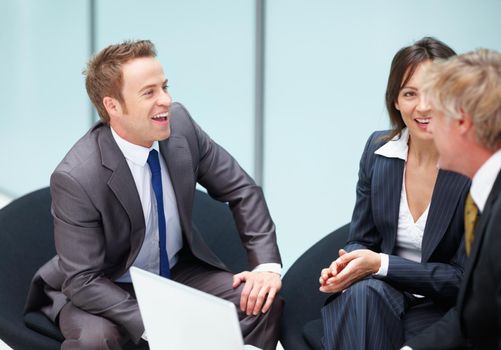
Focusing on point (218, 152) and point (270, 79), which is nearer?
point (218, 152)

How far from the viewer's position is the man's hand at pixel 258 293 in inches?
118

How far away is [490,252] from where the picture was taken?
2.12 meters

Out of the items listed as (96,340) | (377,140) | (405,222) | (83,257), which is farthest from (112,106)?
(405,222)

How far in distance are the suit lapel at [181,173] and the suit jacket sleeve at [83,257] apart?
31 cm

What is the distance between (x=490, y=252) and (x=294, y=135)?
242 centimetres

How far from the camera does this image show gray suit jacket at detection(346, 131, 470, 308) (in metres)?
2.84

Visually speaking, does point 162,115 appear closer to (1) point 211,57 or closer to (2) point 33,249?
(2) point 33,249

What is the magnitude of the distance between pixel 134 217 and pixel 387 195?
2.74ft

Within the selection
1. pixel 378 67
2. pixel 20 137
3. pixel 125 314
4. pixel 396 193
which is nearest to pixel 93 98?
pixel 125 314

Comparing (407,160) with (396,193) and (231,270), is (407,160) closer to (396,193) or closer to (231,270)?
(396,193)

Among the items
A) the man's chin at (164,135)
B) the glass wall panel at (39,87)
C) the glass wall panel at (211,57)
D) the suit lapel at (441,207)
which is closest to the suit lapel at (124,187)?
the man's chin at (164,135)

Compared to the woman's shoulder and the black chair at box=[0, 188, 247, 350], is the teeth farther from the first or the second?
the woman's shoulder

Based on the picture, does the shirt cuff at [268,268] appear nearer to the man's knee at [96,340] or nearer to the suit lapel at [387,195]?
the suit lapel at [387,195]

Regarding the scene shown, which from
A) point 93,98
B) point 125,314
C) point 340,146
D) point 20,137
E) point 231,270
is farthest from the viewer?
point 20,137
